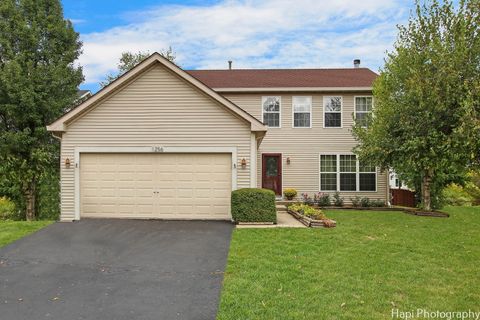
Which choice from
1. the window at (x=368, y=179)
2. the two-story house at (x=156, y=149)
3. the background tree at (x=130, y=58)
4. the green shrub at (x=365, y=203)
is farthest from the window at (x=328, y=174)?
the background tree at (x=130, y=58)

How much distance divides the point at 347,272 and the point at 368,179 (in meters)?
→ 11.9

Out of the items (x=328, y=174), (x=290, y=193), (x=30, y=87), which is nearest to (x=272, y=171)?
(x=290, y=193)

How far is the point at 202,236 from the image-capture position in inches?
386

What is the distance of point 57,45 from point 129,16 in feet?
20.1

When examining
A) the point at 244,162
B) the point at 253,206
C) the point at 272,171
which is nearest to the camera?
the point at 253,206

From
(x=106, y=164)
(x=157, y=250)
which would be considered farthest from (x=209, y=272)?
(x=106, y=164)

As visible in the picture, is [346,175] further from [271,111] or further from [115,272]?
[115,272]

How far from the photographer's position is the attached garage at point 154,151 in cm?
1218

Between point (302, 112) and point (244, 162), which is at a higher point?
point (302, 112)

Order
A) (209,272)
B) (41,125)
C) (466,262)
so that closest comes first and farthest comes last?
(209,272)
(466,262)
(41,125)

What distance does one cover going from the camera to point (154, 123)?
12.4 meters

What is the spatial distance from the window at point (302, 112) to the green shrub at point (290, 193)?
3221 mm

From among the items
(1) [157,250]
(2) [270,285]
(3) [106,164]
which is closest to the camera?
(2) [270,285]

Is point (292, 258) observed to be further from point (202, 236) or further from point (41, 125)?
point (41, 125)
